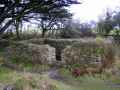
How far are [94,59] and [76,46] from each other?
120 cm

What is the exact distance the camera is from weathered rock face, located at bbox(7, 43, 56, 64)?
1476 cm

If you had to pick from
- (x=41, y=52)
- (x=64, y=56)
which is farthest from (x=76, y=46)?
(x=41, y=52)

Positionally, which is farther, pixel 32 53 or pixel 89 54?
pixel 32 53

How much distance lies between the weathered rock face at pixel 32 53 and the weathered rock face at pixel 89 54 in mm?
1059

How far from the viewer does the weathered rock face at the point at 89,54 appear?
14141mm

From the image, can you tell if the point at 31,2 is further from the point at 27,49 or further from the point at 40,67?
the point at 40,67

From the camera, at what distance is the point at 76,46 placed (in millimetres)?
14547

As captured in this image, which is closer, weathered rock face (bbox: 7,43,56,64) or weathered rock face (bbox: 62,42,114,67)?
weathered rock face (bbox: 62,42,114,67)

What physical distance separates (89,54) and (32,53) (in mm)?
3104

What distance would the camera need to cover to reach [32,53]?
48.8 feet

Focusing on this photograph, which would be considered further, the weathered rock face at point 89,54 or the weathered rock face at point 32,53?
the weathered rock face at point 32,53

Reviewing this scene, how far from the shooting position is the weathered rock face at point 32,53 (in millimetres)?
14758

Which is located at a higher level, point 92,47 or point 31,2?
point 31,2

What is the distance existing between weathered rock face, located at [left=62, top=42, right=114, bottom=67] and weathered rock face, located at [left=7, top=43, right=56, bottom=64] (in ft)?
3.47
